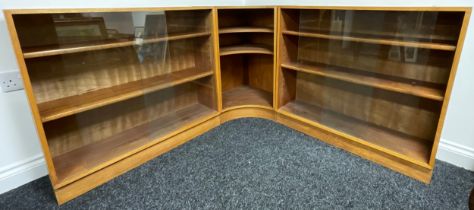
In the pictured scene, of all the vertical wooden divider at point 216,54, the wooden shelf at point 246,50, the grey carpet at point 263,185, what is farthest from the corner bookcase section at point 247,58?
the grey carpet at point 263,185

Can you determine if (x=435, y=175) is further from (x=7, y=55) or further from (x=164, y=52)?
(x=7, y=55)

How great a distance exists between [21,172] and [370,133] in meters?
2.33

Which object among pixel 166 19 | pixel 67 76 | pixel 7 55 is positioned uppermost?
pixel 166 19

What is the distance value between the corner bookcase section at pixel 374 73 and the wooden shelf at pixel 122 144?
825 mm

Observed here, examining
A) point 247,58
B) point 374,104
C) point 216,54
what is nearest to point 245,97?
point 247,58

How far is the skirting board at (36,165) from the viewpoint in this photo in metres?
1.64

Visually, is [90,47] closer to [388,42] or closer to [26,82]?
[26,82]

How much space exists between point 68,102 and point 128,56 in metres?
0.52

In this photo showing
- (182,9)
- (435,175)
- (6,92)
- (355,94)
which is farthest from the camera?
(355,94)

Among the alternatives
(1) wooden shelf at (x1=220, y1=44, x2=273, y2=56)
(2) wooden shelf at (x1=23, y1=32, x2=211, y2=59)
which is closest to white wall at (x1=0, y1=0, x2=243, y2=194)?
(2) wooden shelf at (x1=23, y1=32, x2=211, y2=59)

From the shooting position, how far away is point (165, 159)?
193cm

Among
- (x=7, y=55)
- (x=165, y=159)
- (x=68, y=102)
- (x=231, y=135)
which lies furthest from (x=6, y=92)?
(x=231, y=135)

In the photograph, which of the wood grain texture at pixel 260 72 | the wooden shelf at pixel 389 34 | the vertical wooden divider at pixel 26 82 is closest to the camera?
the vertical wooden divider at pixel 26 82

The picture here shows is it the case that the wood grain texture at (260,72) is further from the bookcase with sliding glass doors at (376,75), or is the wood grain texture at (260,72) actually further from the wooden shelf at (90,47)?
the wooden shelf at (90,47)
